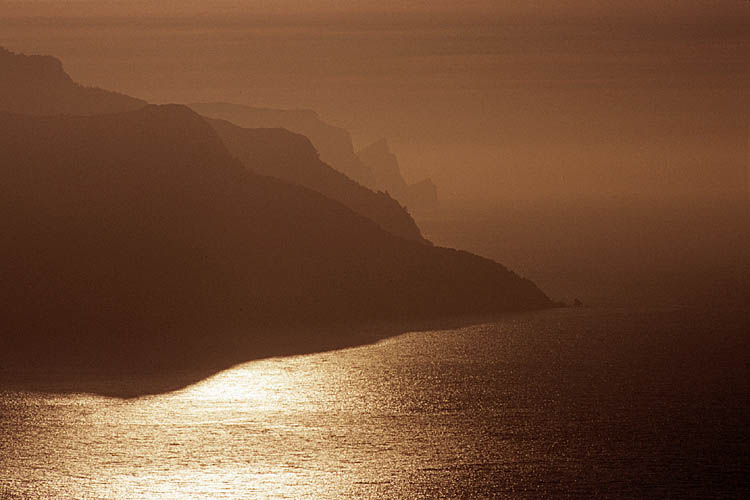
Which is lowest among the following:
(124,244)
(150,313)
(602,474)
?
(602,474)

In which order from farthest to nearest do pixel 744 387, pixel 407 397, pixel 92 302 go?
1. pixel 92 302
2. pixel 744 387
3. pixel 407 397

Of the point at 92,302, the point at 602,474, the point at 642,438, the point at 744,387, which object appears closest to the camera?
the point at 602,474

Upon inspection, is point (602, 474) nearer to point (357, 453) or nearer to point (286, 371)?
point (357, 453)

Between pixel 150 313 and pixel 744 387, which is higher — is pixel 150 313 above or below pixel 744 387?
above

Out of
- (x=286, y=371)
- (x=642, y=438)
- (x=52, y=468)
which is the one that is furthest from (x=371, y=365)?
(x=52, y=468)

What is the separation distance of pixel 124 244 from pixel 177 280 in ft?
42.6

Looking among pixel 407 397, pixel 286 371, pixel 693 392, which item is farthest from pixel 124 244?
pixel 693 392

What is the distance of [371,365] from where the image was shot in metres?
174

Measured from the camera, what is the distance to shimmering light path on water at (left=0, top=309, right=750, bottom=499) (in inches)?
4193

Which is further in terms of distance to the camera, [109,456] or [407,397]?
[407,397]

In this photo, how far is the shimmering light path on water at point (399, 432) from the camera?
106 meters

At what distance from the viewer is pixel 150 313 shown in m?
191

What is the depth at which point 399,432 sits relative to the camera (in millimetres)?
128875

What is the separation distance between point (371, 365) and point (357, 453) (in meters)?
55.3
